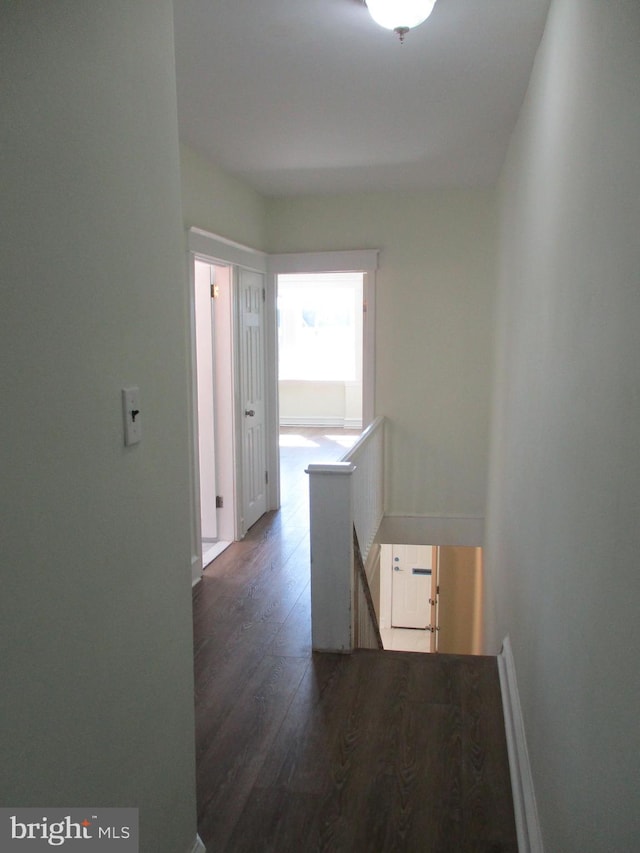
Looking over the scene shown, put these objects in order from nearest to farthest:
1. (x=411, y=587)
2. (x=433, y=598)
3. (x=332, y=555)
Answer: (x=332, y=555) < (x=433, y=598) < (x=411, y=587)

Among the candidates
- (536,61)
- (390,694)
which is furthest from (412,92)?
(390,694)

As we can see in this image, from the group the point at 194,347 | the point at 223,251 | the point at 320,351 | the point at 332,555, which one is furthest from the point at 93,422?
the point at 320,351

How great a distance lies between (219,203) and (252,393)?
155cm

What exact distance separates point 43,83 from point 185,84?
224cm

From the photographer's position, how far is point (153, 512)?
1.59 m

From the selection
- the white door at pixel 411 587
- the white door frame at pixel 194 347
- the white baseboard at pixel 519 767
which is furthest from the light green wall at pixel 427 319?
the white door at pixel 411 587

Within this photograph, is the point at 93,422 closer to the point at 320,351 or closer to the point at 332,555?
the point at 332,555

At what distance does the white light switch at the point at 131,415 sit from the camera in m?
1.43

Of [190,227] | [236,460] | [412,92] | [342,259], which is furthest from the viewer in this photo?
[342,259]

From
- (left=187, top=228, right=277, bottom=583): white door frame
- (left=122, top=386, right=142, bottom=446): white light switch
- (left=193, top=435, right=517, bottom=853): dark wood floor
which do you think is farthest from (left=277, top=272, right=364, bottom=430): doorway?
(left=122, top=386, right=142, bottom=446): white light switch

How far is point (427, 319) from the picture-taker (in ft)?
18.2

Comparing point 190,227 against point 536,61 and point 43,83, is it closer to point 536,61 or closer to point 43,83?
point 536,61

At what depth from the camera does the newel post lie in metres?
3.30

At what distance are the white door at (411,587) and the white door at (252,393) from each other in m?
4.08
